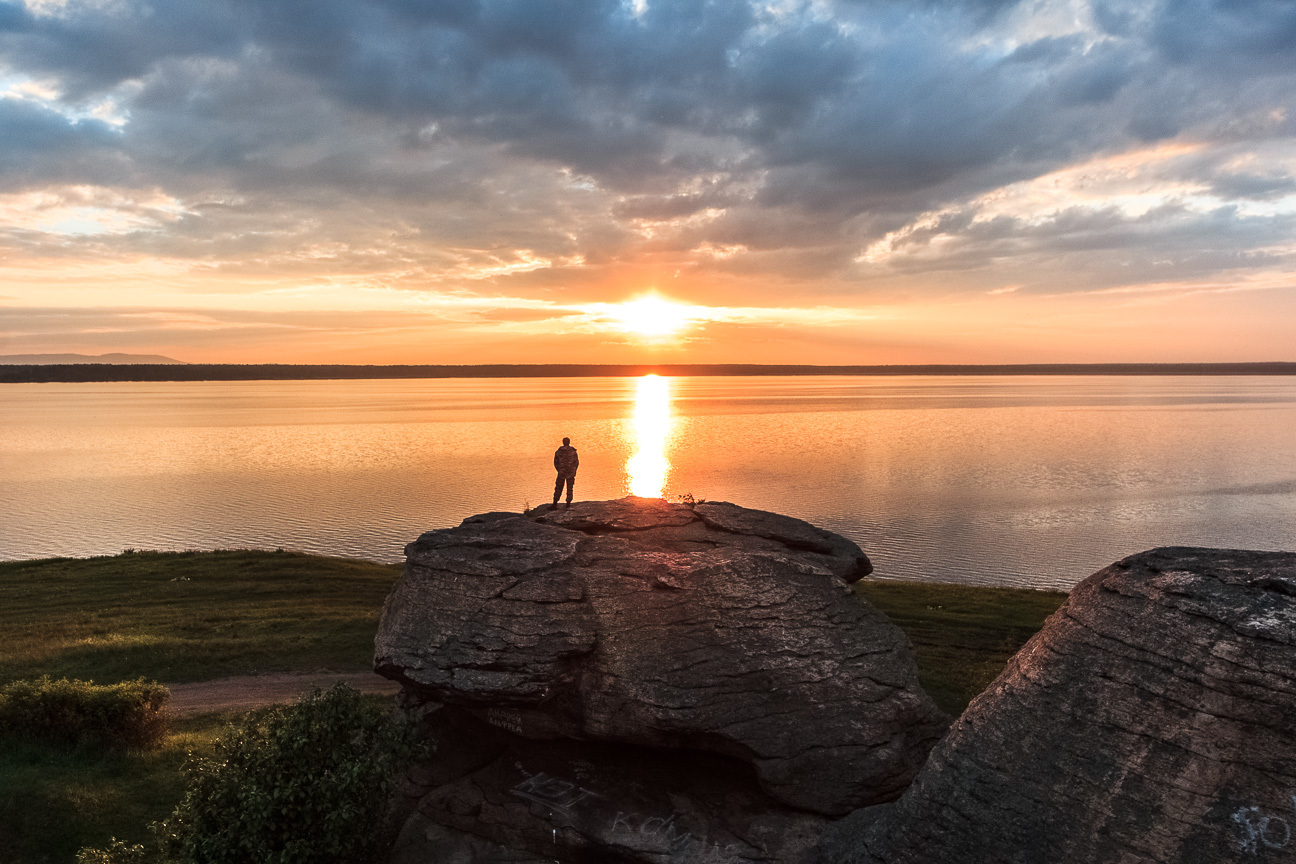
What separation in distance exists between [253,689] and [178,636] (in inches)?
259

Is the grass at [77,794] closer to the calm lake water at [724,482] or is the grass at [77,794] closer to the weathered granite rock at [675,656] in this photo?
the weathered granite rock at [675,656]

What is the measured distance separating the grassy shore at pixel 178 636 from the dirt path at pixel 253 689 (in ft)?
1.97

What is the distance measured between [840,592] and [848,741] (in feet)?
12.6

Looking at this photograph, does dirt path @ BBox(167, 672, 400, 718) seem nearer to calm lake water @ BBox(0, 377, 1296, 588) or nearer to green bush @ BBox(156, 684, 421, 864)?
green bush @ BBox(156, 684, 421, 864)

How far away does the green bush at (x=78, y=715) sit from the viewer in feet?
62.2

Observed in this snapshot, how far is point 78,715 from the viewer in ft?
62.6

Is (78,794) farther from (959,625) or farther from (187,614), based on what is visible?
(959,625)

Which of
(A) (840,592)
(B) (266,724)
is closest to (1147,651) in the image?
(A) (840,592)

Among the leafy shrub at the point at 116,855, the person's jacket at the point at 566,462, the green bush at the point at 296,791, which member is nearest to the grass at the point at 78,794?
the leafy shrub at the point at 116,855

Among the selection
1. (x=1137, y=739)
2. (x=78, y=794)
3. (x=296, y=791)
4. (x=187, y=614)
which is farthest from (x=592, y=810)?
(x=187, y=614)

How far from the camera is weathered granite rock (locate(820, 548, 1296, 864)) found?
1014cm

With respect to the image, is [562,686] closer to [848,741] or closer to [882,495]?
[848,741]

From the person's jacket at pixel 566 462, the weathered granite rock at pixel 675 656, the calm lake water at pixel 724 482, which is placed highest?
the person's jacket at pixel 566 462

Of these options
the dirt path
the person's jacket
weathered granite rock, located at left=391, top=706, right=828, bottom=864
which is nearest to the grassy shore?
the dirt path
